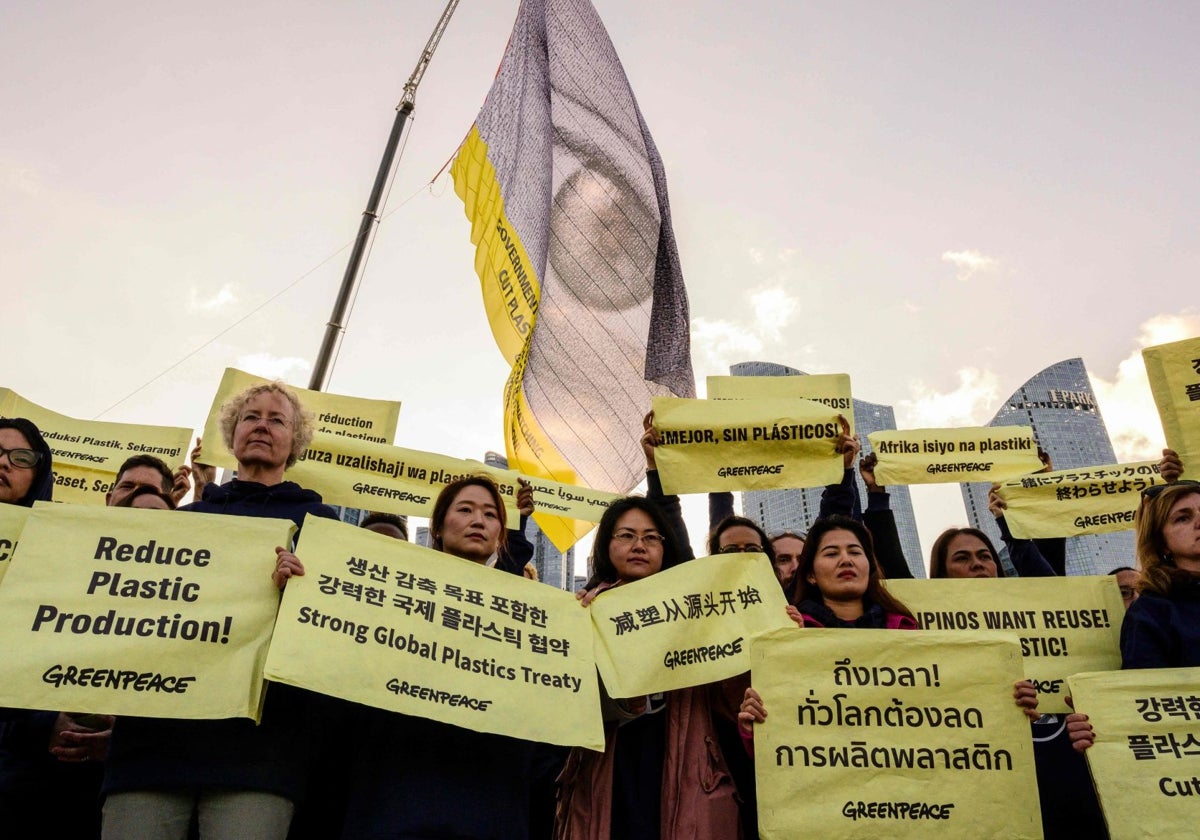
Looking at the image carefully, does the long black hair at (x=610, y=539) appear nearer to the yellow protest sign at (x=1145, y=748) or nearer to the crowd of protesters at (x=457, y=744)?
the crowd of protesters at (x=457, y=744)

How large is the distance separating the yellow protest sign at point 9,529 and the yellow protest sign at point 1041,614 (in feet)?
12.8

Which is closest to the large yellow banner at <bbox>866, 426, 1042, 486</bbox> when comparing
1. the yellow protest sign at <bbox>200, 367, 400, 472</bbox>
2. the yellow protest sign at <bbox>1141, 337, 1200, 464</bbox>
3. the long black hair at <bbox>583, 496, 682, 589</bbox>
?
the yellow protest sign at <bbox>1141, 337, 1200, 464</bbox>

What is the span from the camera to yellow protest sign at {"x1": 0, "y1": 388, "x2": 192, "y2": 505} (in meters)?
6.05

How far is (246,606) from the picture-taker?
10.3 feet

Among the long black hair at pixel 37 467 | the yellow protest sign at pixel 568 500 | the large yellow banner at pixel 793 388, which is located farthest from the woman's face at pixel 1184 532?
the long black hair at pixel 37 467

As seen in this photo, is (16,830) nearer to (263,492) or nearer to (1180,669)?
(263,492)

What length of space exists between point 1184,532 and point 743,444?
2.36m

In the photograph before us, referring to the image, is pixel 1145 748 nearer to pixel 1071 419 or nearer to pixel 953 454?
pixel 953 454

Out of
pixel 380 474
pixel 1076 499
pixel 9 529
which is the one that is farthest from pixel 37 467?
pixel 1076 499

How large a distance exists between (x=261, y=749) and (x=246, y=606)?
517 mm

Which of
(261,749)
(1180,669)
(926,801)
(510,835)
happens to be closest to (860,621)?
(926,801)

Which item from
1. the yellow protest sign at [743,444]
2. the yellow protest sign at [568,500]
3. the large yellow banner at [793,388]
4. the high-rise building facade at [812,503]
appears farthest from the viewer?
the high-rise building facade at [812,503]

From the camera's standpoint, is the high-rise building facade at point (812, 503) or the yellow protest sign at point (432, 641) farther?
the high-rise building facade at point (812, 503)

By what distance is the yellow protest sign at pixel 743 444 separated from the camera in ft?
17.3
